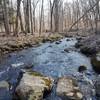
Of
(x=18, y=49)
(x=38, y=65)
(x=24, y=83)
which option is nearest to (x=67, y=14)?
(x=18, y=49)

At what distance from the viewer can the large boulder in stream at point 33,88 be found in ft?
19.6

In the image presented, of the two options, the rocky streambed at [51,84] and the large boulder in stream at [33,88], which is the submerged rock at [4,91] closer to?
the rocky streambed at [51,84]

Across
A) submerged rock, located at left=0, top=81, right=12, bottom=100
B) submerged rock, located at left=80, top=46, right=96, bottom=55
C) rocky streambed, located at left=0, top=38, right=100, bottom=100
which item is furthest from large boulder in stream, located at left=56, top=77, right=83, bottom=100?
submerged rock, located at left=80, top=46, right=96, bottom=55

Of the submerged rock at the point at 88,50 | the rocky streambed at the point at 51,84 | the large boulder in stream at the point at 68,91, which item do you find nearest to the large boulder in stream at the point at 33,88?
the rocky streambed at the point at 51,84

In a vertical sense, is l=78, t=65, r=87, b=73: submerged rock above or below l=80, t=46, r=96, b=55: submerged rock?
below

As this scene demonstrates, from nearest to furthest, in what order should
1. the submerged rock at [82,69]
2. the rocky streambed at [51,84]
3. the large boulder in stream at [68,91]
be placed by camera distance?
the large boulder in stream at [68,91]
the rocky streambed at [51,84]
the submerged rock at [82,69]

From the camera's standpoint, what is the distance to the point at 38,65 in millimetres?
10891

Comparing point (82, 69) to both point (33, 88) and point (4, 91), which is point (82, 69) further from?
point (4, 91)

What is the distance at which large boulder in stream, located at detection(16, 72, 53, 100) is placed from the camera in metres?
5.99

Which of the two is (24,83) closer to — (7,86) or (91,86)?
(7,86)

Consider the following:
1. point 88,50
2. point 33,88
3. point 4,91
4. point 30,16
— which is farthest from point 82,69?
point 30,16

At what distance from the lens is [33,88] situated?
243 inches

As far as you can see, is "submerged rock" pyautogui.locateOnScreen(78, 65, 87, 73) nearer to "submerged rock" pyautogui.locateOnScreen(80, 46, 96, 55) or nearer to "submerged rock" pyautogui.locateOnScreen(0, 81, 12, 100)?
"submerged rock" pyautogui.locateOnScreen(0, 81, 12, 100)

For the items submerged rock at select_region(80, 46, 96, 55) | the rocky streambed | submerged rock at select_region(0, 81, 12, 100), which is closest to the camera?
the rocky streambed
